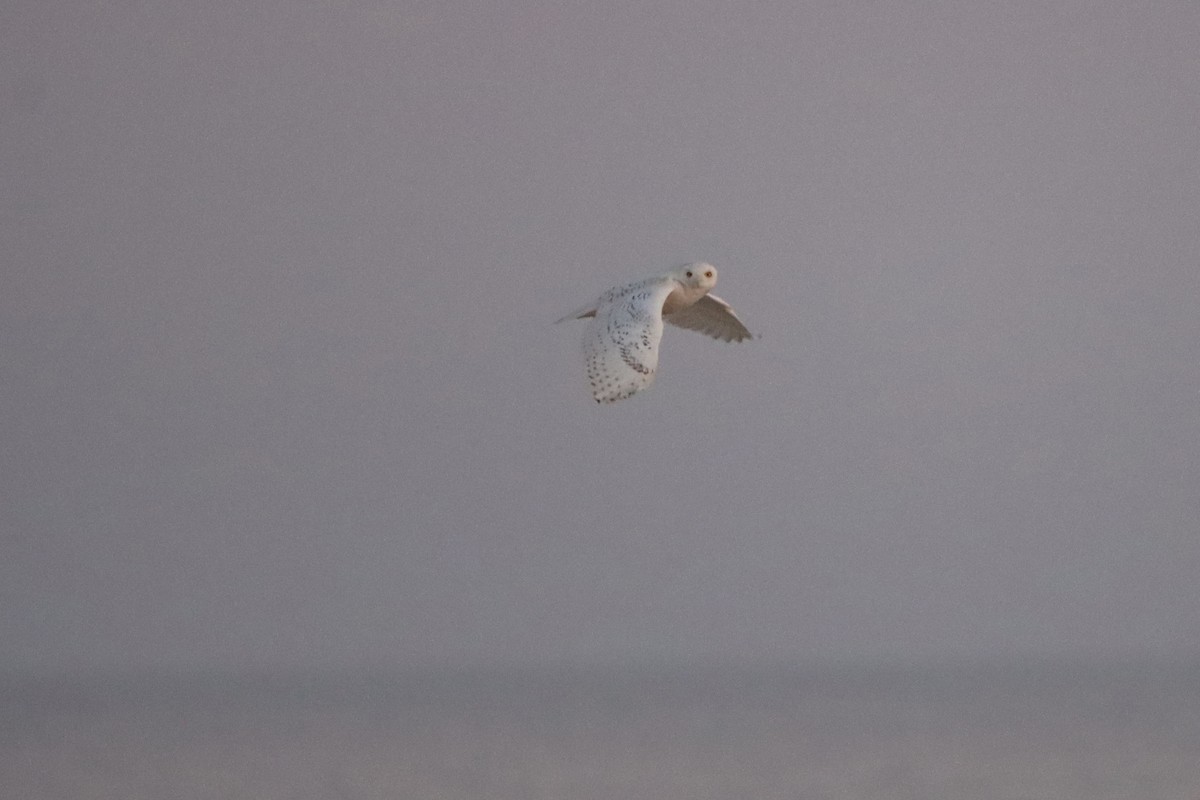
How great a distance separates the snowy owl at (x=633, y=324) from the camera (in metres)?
5.48

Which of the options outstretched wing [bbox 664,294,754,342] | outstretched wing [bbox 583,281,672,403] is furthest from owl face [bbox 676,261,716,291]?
outstretched wing [bbox 664,294,754,342]

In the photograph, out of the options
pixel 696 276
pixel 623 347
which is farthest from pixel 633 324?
pixel 696 276

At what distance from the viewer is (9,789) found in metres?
8.25

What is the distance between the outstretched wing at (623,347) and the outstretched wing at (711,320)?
1208 millimetres

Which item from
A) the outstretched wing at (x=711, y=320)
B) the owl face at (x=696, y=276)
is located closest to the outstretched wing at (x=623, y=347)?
the owl face at (x=696, y=276)

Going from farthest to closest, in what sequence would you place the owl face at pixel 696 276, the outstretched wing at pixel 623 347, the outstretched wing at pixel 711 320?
the outstretched wing at pixel 711 320
the owl face at pixel 696 276
the outstretched wing at pixel 623 347

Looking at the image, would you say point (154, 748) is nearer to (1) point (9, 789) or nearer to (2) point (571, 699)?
(1) point (9, 789)

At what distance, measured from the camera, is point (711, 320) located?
7449mm

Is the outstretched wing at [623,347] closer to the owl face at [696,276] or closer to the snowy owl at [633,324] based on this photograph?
the snowy owl at [633,324]

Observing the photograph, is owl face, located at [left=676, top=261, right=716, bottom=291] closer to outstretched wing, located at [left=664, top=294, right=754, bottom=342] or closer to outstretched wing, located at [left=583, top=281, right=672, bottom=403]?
outstretched wing, located at [left=583, top=281, right=672, bottom=403]

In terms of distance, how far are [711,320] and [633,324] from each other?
5.67 feet

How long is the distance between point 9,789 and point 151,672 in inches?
211

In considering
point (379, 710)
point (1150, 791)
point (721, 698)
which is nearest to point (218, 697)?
point (379, 710)

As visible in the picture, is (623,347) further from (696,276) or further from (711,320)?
(711,320)
